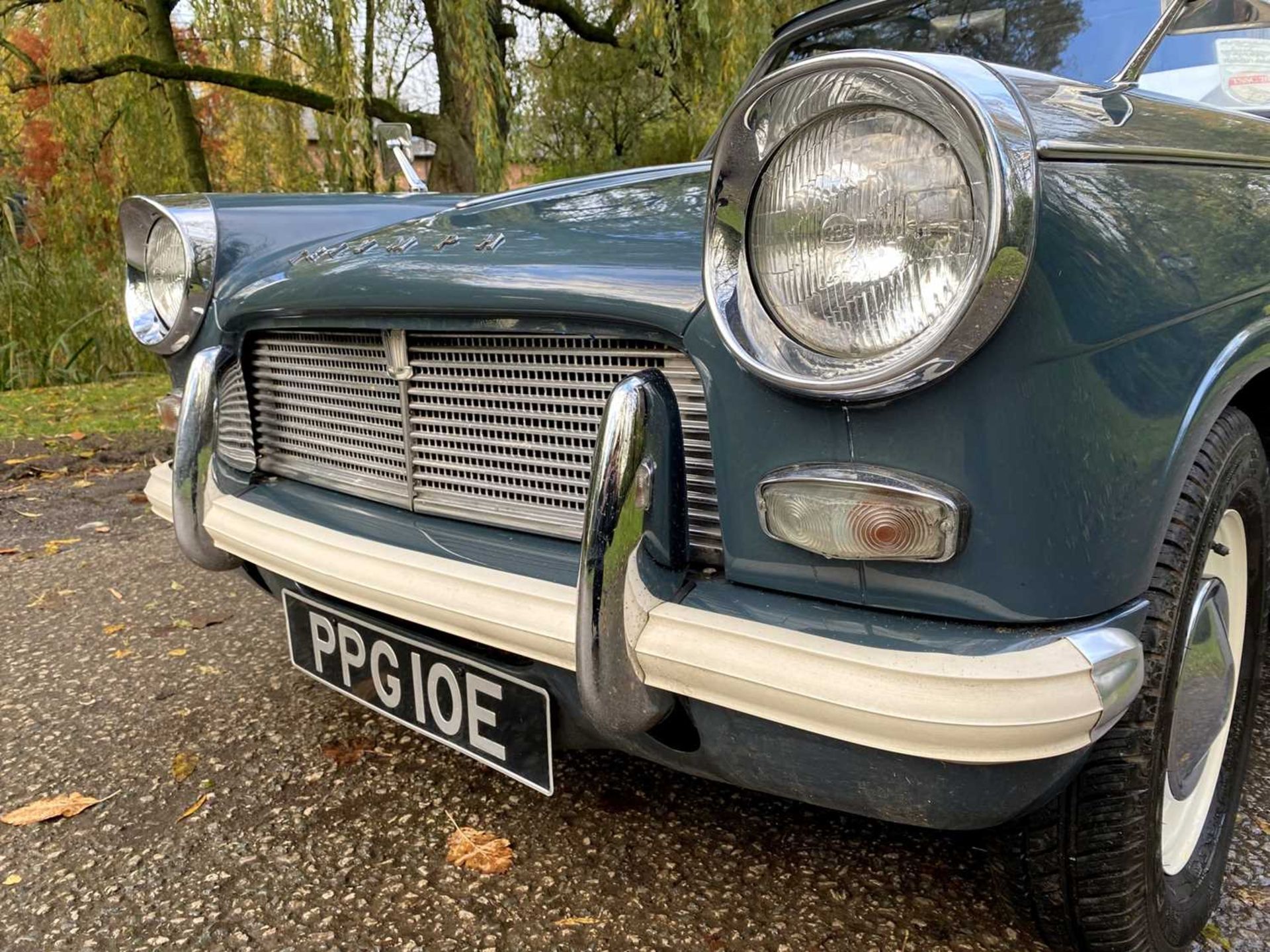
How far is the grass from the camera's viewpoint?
17.4 feet

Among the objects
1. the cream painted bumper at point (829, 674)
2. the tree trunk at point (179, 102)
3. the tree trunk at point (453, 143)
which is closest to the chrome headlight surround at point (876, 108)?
the cream painted bumper at point (829, 674)

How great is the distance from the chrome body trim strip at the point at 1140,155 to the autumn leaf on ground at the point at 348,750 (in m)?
1.62

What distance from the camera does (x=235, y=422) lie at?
200 cm

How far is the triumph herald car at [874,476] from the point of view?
3.33 feet

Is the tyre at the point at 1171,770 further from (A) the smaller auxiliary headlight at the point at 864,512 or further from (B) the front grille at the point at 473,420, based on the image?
(B) the front grille at the point at 473,420

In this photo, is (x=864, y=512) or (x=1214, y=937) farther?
(x=1214, y=937)

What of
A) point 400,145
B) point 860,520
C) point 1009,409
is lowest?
point 860,520

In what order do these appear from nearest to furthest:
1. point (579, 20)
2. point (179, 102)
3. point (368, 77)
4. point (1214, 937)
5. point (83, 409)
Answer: point (1214, 937)
point (83, 409)
point (368, 77)
point (179, 102)
point (579, 20)

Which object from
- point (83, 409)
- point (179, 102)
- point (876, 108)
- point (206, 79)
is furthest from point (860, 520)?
point (179, 102)

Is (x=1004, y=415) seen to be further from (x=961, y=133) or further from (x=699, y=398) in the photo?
(x=699, y=398)

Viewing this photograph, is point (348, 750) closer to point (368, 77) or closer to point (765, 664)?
point (765, 664)

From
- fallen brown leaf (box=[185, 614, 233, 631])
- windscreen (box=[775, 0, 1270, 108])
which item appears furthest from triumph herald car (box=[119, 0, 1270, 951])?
fallen brown leaf (box=[185, 614, 233, 631])

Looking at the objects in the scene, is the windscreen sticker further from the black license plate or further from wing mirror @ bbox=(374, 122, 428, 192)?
wing mirror @ bbox=(374, 122, 428, 192)

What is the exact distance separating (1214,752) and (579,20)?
6.85 m
